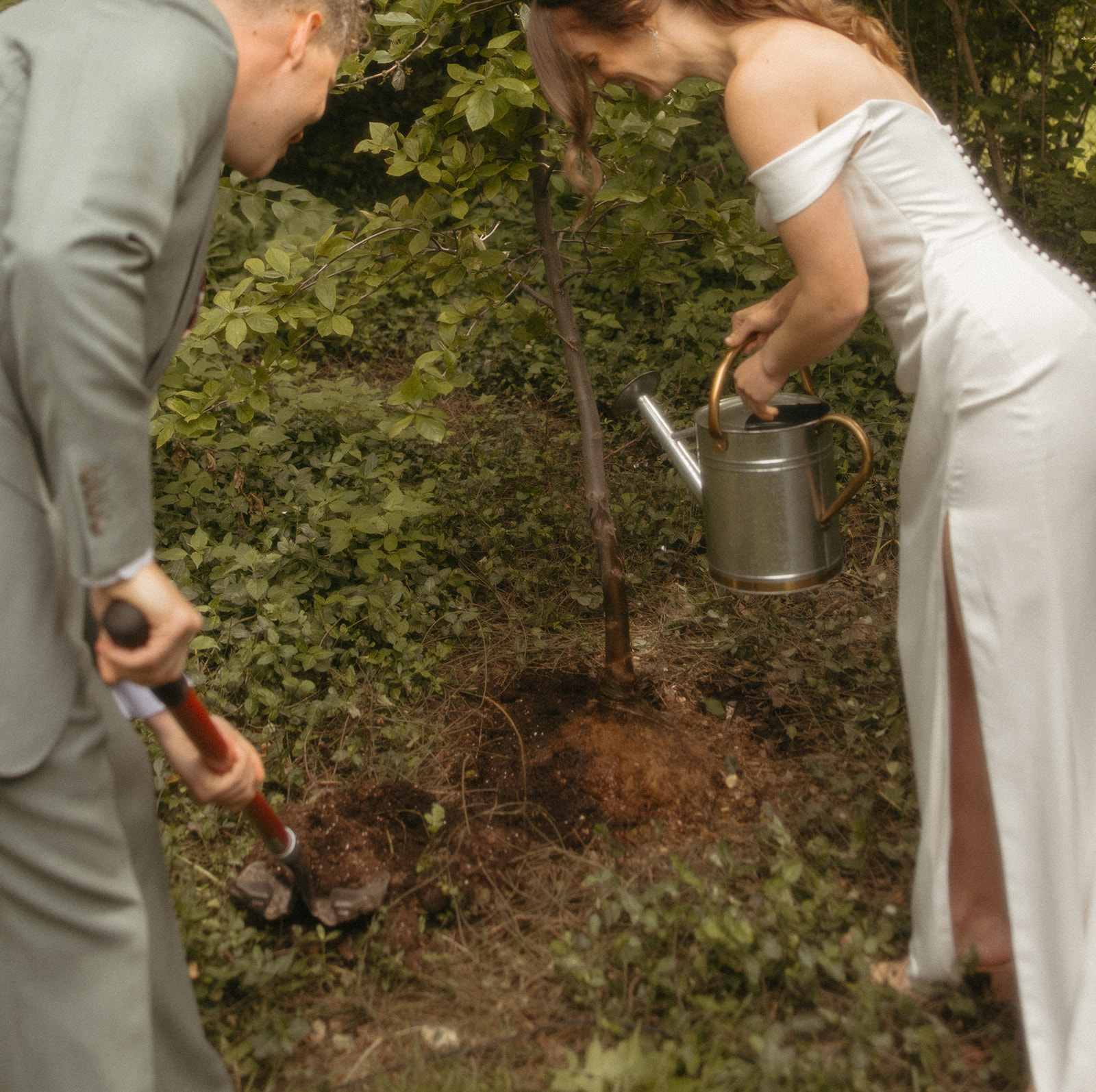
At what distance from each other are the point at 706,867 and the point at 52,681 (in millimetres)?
1581

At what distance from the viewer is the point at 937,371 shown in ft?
5.74

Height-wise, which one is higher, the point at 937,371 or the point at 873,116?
the point at 873,116

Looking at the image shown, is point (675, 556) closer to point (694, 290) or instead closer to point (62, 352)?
point (694, 290)

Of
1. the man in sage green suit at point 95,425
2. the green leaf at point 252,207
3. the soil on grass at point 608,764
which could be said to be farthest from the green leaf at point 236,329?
the green leaf at point 252,207

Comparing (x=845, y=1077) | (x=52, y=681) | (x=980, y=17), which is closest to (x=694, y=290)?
(x=980, y=17)

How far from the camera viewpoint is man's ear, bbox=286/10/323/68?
4.60 ft

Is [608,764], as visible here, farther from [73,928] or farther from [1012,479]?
[73,928]

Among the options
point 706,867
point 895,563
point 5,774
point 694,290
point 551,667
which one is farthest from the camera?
point 694,290

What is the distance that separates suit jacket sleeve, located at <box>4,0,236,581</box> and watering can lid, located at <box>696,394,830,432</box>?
1.15 metres

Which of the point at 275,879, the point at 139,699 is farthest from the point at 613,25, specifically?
the point at 275,879

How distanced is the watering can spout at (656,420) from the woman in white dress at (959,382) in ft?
1.36

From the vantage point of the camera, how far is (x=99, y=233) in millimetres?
1063

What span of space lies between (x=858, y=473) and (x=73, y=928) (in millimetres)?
1473

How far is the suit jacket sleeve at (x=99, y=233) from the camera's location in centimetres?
106
